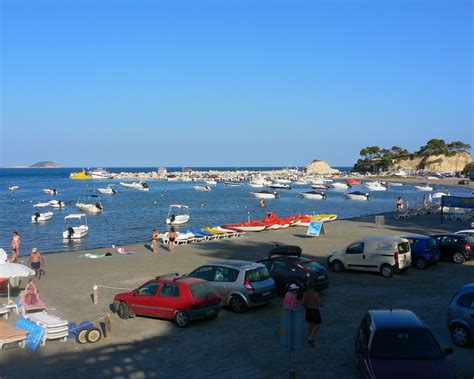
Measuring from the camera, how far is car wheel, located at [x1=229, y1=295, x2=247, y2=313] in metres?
15.0

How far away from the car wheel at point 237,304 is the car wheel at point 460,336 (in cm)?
574

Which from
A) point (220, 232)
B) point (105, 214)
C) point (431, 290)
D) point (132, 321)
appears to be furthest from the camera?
point (105, 214)

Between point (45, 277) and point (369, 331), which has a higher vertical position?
point (369, 331)

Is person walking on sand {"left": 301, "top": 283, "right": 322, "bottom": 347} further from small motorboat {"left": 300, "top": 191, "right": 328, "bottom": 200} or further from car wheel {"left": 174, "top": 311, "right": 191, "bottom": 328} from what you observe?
small motorboat {"left": 300, "top": 191, "right": 328, "bottom": 200}

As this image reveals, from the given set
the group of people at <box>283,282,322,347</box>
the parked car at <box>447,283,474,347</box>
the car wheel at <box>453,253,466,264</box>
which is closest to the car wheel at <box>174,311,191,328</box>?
the group of people at <box>283,282,322,347</box>

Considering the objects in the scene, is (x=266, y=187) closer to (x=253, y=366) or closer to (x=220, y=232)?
(x=220, y=232)

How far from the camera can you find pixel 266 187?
398 ft

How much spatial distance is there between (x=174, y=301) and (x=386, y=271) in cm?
979

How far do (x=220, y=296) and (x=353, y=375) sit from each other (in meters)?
5.92

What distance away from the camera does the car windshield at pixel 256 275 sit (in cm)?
1528

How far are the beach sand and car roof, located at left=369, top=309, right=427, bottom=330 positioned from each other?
1.45 meters

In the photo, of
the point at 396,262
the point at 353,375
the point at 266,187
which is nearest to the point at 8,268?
the point at 353,375

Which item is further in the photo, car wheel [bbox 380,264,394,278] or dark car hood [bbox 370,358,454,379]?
car wheel [bbox 380,264,394,278]

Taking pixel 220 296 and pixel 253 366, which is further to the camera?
pixel 220 296
